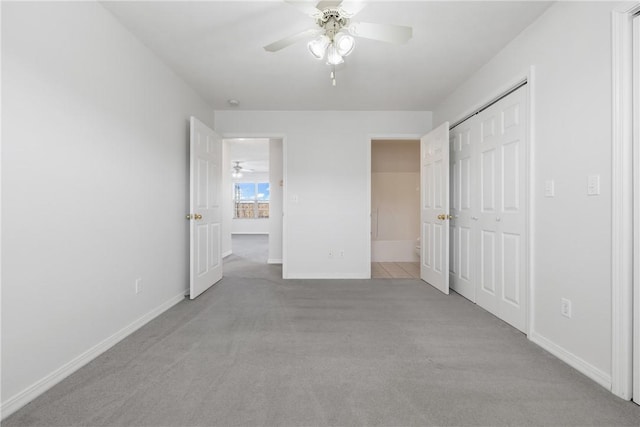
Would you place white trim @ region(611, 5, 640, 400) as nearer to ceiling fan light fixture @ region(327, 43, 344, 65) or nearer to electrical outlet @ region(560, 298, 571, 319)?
electrical outlet @ region(560, 298, 571, 319)

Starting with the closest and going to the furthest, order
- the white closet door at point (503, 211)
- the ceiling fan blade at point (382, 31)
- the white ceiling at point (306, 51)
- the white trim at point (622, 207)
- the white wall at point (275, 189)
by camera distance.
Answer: the white trim at point (622, 207) → the ceiling fan blade at point (382, 31) → the white ceiling at point (306, 51) → the white closet door at point (503, 211) → the white wall at point (275, 189)

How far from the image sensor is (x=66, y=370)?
165 cm

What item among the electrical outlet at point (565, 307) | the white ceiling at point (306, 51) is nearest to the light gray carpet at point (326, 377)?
the electrical outlet at point (565, 307)

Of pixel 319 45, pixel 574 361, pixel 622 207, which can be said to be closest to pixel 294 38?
pixel 319 45

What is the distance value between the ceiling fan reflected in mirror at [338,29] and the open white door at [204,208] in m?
1.69

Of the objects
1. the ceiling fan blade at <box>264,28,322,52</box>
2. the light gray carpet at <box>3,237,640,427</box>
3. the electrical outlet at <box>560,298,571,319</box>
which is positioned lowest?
the light gray carpet at <box>3,237,640,427</box>

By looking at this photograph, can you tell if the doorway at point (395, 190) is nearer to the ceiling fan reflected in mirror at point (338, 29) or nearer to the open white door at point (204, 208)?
the open white door at point (204, 208)

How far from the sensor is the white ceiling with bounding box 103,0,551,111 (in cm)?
197

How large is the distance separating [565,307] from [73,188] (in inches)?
126

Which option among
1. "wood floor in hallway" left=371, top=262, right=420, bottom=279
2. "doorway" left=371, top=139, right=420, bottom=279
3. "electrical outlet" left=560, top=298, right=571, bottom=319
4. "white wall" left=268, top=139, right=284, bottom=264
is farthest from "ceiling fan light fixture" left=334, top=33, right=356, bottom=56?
"doorway" left=371, top=139, right=420, bottom=279

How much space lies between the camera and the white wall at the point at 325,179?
402cm

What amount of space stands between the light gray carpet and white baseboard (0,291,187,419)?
1.9 inches

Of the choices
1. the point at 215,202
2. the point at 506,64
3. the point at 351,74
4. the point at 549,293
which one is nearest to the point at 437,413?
the point at 549,293

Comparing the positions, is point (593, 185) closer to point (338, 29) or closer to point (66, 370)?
point (338, 29)
